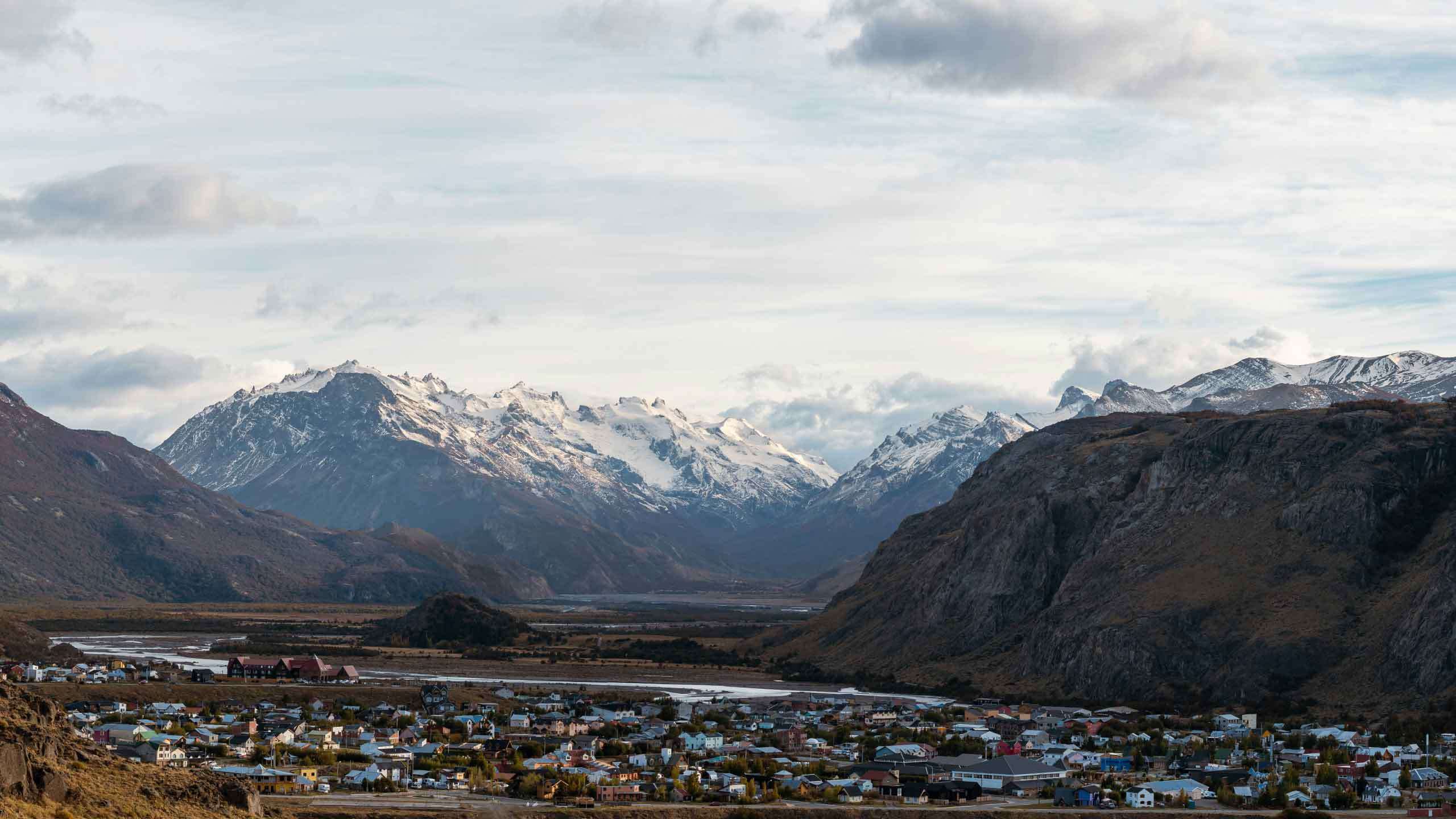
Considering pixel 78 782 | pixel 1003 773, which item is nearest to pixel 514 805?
pixel 78 782

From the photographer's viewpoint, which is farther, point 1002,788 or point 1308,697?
point 1308,697

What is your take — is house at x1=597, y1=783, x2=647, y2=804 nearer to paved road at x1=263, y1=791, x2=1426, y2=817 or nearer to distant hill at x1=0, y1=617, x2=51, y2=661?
paved road at x1=263, y1=791, x2=1426, y2=817

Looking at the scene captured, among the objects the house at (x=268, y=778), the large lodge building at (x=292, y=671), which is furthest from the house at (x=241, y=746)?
the large lodge building at (x=292, y=671)

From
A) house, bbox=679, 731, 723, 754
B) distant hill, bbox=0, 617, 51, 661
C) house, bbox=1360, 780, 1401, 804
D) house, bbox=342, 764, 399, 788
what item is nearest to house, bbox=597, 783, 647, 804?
house, bbox=342, 764, 399, 788

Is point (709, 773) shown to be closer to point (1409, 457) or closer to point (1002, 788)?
point (1002, 788)

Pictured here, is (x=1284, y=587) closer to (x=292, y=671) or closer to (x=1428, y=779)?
(x=1428, y=779)

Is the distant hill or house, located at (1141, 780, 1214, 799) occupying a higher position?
the distant hill

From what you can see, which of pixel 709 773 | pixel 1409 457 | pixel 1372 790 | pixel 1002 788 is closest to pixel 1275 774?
pixel 1372 790
